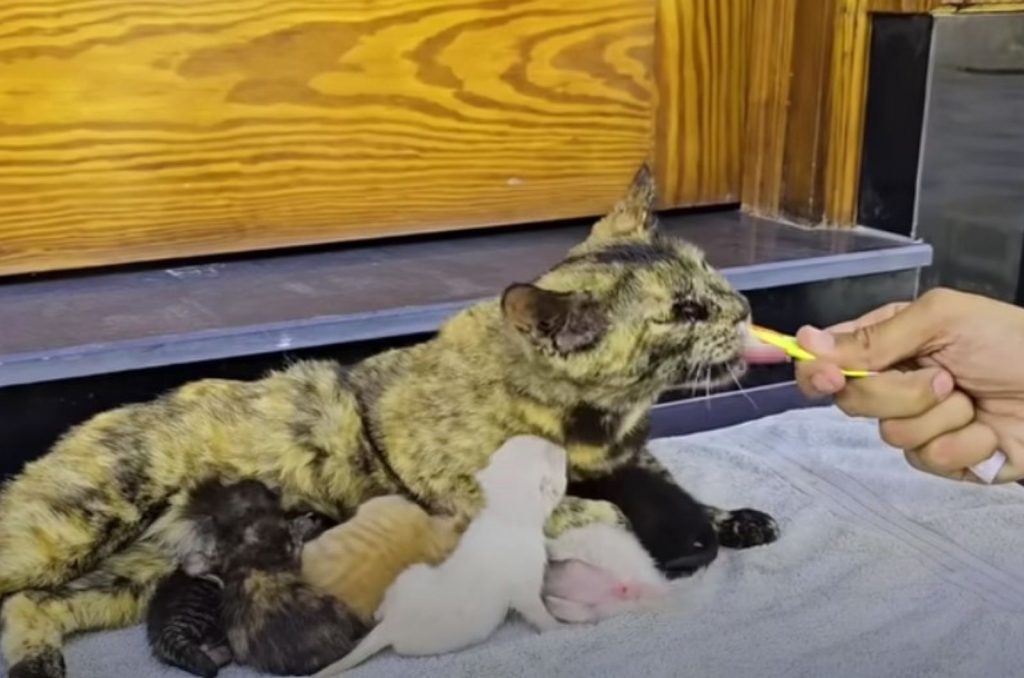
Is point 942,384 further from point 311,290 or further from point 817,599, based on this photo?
point 311,290

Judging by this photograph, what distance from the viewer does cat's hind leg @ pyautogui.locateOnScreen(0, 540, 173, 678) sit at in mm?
1604

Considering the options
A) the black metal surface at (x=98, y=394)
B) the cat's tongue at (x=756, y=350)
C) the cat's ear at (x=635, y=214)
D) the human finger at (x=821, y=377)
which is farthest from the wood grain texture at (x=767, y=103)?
the human finger at (x=821, y=377)

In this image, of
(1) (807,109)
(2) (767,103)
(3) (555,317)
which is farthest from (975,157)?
(3) (555,317)

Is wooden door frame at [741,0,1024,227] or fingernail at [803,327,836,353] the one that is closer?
fingernail at [803,327,836,353]

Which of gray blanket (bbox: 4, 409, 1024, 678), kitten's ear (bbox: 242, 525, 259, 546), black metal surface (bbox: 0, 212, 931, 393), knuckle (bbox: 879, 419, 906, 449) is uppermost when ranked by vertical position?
black metal surface (bbox: 0, 212, 931, 393)

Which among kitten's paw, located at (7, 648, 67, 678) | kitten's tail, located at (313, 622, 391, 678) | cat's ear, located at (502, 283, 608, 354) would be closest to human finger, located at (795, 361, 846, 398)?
cat's ear, located at (502, 283, 608, 354)

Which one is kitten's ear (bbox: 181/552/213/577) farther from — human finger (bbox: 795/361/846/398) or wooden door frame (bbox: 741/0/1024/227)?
wooden door frame (bbox: 741/0/1024/227)

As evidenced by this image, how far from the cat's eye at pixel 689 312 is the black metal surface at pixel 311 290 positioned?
1.84ft

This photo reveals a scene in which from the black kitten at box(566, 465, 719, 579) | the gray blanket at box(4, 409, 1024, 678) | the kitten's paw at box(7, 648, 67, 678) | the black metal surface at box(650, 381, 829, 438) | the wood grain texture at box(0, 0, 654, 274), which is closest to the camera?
the kitten's paw at box(7, 648, 67, 678)

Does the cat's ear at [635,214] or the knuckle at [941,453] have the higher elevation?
the cat's ear at [635,214]

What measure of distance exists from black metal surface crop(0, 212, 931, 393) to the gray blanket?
0.43 metres

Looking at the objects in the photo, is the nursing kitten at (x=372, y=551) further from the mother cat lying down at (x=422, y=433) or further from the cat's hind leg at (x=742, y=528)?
the cat's hind leg at (x=742, y=528)

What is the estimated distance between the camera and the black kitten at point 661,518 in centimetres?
184

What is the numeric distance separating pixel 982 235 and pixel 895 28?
1.51 feet
